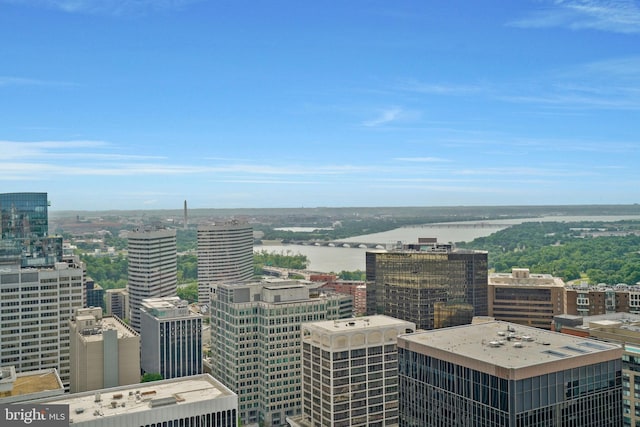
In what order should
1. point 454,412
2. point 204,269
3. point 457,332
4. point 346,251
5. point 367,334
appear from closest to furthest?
point 454,412, point 457,332, point 367,334, point 204,269, point 346,251

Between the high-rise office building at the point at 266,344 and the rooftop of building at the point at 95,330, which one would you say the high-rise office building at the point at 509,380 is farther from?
the rooftop of building at the point at 95,330

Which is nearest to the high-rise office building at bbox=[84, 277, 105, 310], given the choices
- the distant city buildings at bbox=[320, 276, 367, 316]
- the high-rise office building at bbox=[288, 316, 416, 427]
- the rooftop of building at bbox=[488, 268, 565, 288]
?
the distant city buildings at bbox=[320, 276, 367, 316]

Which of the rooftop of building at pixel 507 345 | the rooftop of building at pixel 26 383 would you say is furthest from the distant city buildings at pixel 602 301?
the rooftop of building at pixel 26 383

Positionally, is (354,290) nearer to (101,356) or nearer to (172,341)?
(172,341)

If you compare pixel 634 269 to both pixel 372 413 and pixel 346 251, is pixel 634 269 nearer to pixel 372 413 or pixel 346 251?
pixel 372 413

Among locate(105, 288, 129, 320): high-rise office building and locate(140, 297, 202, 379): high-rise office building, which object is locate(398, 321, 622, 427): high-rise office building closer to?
locate(140, 297, 202, 379): high-rise office building

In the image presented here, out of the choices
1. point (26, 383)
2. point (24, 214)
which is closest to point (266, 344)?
point (26, 383)

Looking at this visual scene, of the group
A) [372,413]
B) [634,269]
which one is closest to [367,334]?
[372,413]
